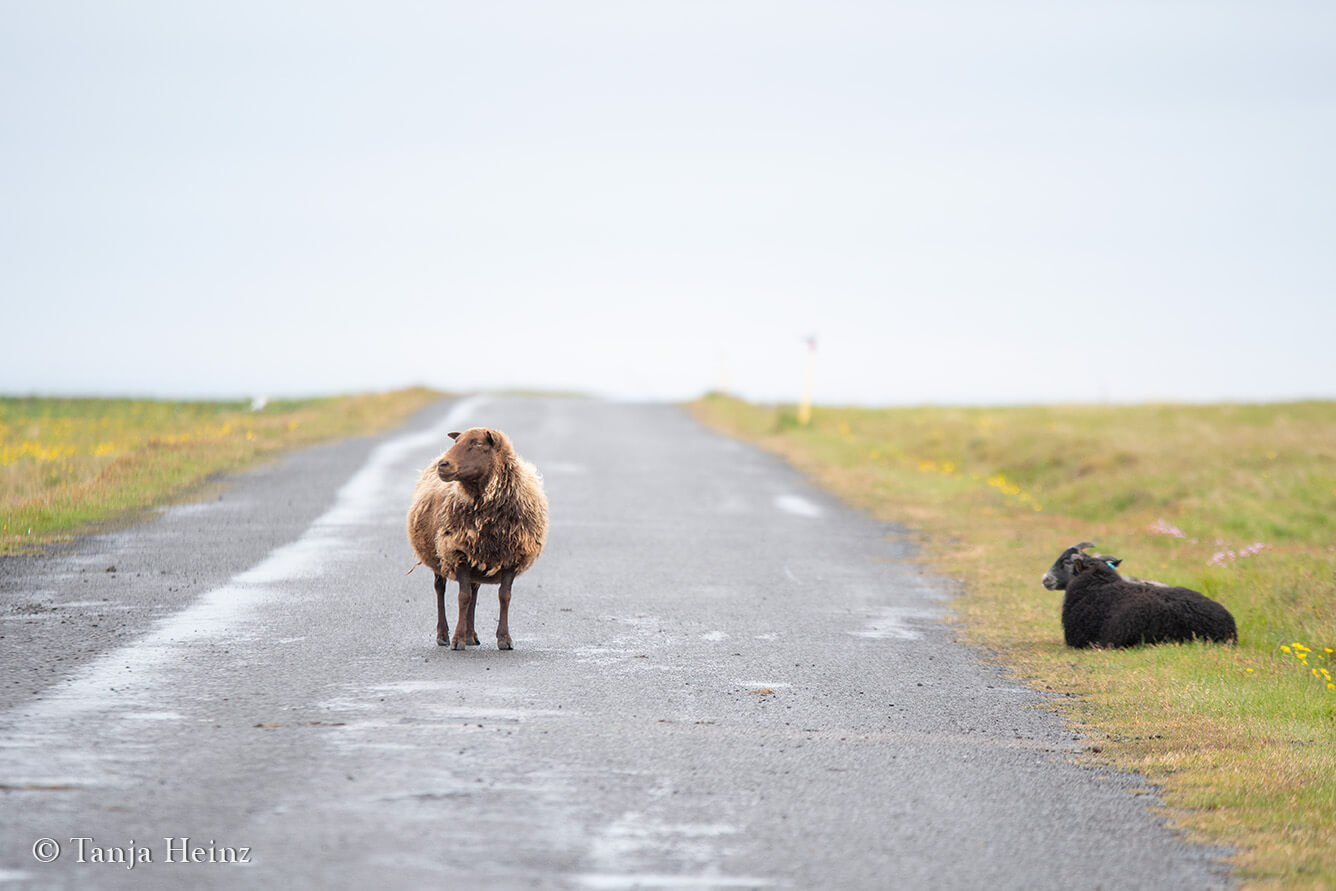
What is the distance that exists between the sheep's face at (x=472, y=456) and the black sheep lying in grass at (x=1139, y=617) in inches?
202

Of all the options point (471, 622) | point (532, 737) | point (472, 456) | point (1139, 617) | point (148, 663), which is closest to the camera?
point (532, 737)

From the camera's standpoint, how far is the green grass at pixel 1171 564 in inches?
249

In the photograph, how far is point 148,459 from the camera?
19750mm

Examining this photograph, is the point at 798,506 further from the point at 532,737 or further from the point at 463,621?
the point at 532,737

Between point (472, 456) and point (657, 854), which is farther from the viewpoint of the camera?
point (472, 456)

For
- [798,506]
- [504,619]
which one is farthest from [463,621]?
[798,506]

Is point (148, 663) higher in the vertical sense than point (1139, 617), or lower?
lower

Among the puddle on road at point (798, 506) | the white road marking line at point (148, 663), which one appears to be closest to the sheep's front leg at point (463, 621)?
the white road marking line at point (148, 663)

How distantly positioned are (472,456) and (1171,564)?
10000 mm

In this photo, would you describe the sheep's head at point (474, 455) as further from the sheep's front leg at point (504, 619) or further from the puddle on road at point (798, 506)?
the puddle on road at point (798, 506)

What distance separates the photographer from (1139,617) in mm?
10359

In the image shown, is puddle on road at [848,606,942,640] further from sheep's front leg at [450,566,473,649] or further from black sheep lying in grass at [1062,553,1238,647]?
sheep's front leg at [450,566,473,649]

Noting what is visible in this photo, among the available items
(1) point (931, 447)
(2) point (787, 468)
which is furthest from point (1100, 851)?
(1) point (931, 447)

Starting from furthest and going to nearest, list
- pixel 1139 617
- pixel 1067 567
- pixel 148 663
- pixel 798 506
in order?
pixel 798 506 → pixel 1067 567 → pixel 1139 617 → pixel 148 663
